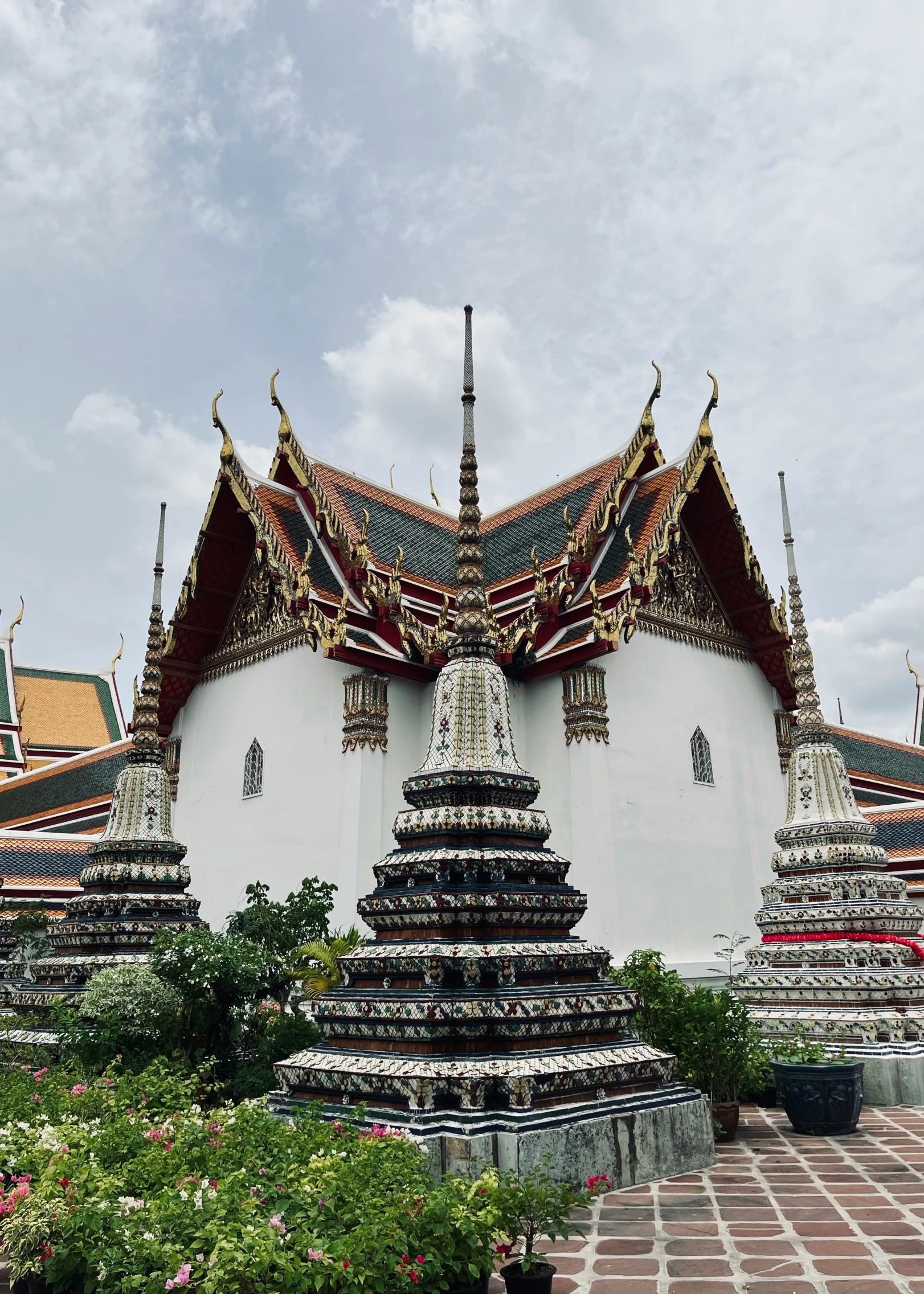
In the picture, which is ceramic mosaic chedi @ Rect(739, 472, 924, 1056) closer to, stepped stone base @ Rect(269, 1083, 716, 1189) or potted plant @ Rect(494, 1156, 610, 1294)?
stepped stone base @ Rect(269, 1083, 716, 1189)

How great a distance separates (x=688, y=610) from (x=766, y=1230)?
9.71 meters

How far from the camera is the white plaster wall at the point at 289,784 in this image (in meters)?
10.9

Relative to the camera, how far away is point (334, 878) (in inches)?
428

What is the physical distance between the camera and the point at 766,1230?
156 inches

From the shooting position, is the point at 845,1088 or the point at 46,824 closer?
the point at 845,1088

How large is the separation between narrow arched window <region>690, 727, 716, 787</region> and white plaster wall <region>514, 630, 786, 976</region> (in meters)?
0.09

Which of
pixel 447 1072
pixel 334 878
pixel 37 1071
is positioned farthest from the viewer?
pixel 334 878

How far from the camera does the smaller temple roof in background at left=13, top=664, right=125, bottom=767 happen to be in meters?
23.5

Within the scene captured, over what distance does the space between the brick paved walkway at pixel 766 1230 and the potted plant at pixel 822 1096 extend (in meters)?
0.38

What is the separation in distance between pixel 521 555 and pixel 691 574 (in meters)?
2.22

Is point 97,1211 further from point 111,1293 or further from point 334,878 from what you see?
point 334,878

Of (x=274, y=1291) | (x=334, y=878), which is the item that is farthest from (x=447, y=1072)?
(x=334, y=878)

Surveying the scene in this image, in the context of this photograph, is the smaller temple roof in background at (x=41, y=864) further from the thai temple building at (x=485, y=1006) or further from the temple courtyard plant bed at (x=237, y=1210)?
the temple courtyard plant bed at (x=237, y=1210)

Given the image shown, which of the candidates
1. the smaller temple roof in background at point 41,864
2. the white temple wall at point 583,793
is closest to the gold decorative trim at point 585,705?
the white temple wall at point 583,793
